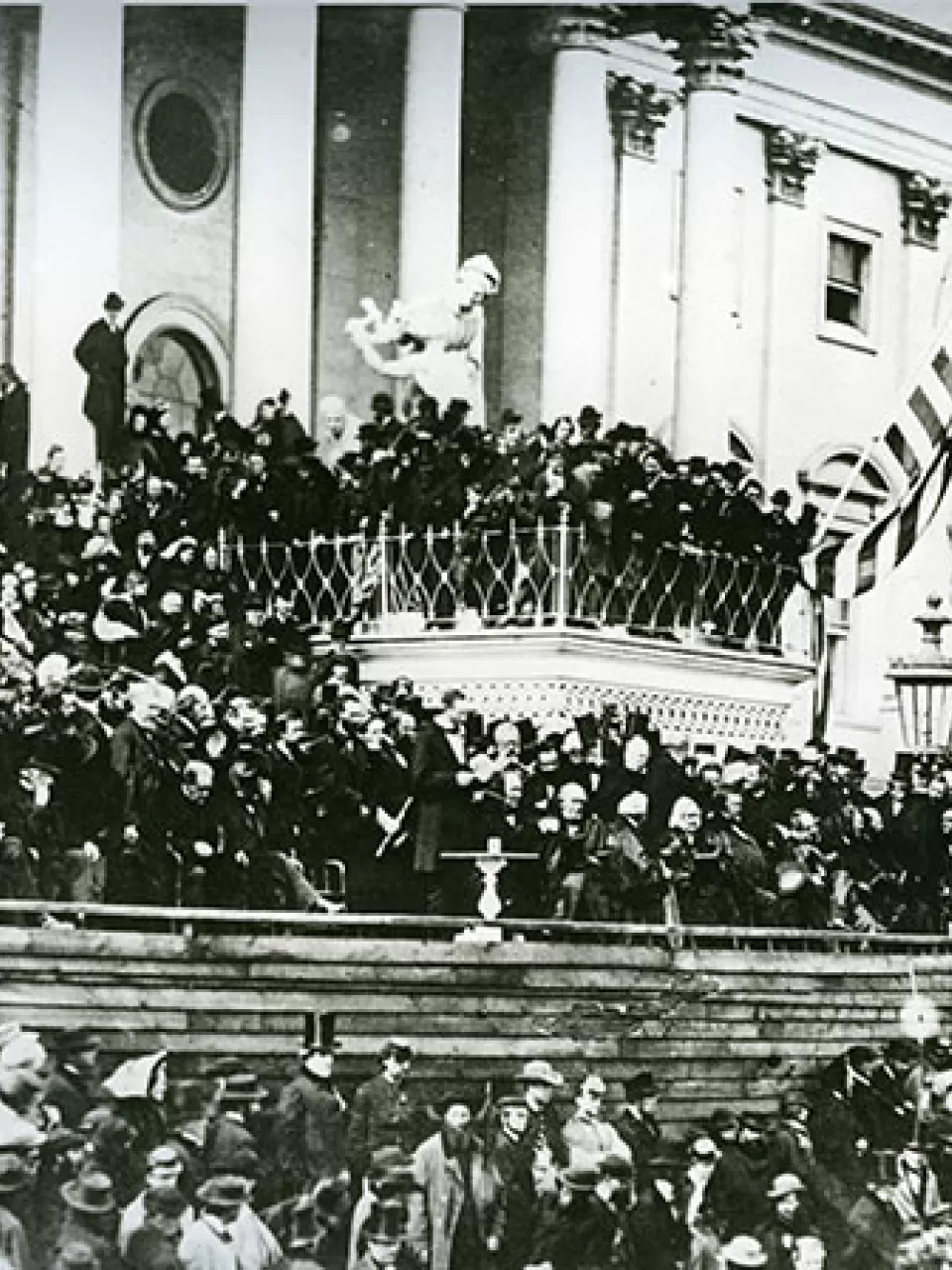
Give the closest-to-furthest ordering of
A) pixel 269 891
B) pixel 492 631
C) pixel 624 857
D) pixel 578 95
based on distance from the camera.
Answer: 1. pixel 269 891
2. pixel 624 857
3. pixel 492 631
4. pixel 578 95

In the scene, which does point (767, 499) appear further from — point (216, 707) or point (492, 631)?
point (216, 707)

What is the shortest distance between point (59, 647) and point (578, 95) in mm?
3779

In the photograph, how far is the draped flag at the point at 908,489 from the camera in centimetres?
1157

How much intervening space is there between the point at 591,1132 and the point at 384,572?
3.02 meters

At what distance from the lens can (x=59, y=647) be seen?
10.1 meters

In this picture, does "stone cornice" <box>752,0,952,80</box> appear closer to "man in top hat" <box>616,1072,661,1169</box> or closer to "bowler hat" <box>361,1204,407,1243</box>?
"man in top hat" <box>616,1072,661,1169</box>

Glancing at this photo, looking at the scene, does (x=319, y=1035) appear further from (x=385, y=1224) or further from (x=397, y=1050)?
(x=385, y=1224)

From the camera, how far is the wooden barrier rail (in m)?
8.73

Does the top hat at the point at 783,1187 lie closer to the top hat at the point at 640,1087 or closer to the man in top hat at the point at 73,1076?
the top hat at the point at 640,1087

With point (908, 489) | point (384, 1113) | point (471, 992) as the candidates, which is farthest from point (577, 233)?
point (384, 1113)

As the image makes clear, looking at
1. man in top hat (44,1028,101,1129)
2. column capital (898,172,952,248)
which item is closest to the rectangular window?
column capital (898,172,952,248)

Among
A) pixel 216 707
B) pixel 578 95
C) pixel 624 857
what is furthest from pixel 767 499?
pixel 216 707

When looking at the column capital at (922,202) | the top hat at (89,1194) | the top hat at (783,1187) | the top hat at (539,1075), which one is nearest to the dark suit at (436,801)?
the top hat at (539,1075)

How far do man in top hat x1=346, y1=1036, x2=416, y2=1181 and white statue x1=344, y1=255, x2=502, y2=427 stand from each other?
3.81 metres
